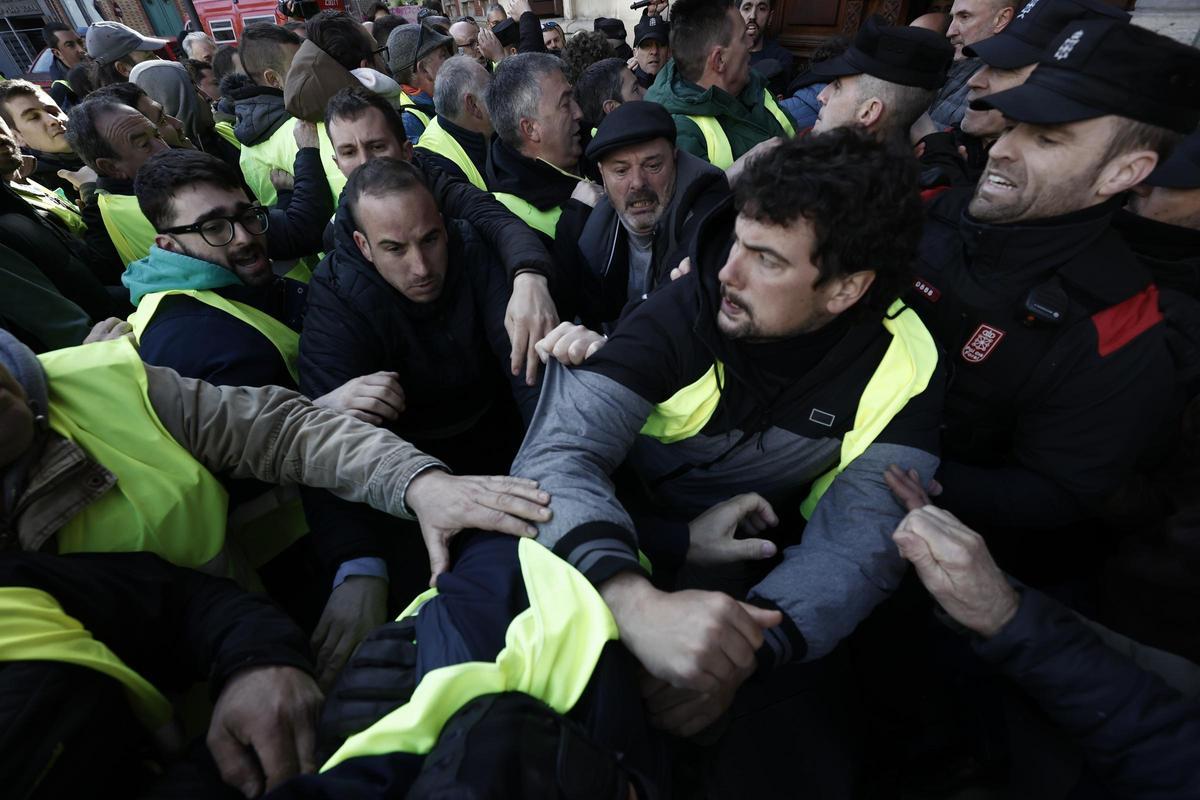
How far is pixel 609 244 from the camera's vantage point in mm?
2883

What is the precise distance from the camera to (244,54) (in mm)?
4621

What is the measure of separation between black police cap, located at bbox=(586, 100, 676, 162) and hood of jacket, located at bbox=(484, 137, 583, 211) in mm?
743

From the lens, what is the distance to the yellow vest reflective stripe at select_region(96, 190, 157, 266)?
10.5 feet

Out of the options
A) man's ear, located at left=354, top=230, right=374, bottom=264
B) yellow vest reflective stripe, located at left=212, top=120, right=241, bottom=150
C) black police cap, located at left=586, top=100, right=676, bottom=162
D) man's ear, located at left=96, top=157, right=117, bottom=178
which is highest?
black police cap, located at left=586, top=100, right=676, bottom=162

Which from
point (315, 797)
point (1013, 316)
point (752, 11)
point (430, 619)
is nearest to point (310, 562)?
point (430, 619)

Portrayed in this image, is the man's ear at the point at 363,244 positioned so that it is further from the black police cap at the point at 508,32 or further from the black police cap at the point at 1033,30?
the black police cap at the point at 508,32

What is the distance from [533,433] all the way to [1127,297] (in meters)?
1.80

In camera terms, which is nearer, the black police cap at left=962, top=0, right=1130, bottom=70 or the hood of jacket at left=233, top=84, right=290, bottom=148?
the black police cap at left=962, top=0, right=1130, bottom=70

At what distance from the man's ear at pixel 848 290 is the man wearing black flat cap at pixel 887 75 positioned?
60.0 inches

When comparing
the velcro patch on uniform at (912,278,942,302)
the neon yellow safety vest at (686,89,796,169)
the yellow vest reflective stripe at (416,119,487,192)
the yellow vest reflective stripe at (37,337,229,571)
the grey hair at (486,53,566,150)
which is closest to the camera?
the yellow vest reflective stripe at (37,337,229,571)

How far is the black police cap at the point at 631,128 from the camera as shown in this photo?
2.51 meters

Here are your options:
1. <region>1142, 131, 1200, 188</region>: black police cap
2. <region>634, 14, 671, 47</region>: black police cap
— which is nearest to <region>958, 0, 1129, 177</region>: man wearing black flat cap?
<region>1142, 131, 1200, 188</region>: black police cap

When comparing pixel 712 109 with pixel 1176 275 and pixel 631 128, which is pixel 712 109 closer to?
pixel 631 128

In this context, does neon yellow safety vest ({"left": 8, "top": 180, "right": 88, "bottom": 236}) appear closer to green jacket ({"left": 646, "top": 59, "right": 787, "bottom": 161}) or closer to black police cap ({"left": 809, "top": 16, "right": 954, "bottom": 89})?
green jacket ({"left": 646, "top": 59, "right": 787, "bottom": 161})
